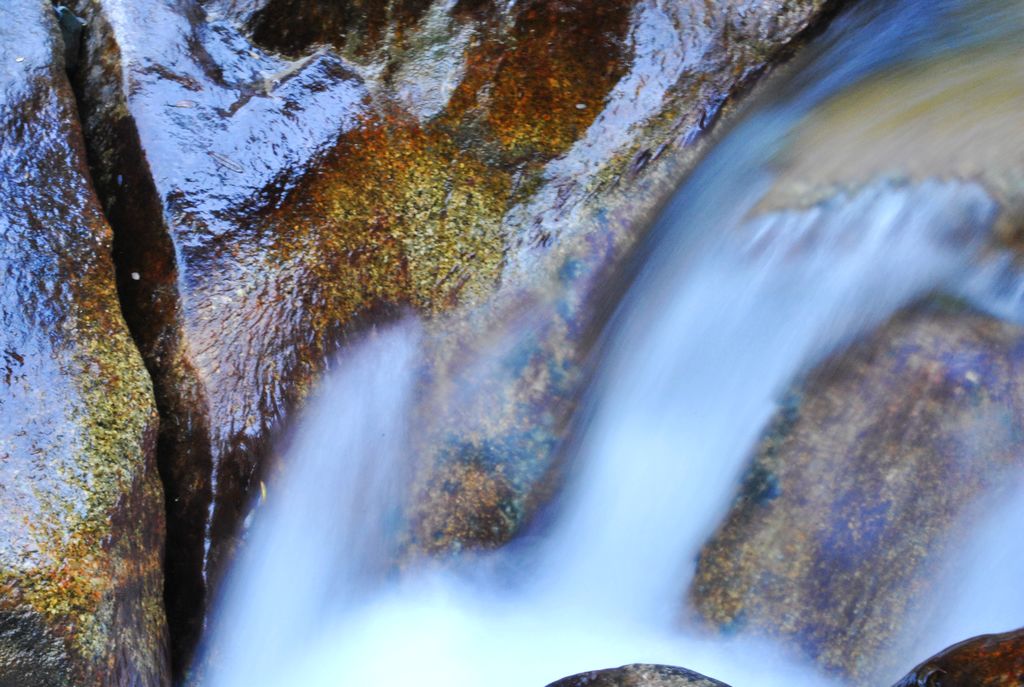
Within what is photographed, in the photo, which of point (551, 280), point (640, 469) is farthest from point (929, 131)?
point (640, 469)

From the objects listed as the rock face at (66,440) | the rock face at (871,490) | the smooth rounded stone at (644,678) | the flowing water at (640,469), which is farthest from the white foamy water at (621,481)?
the smooth rounded stone at (644,678)

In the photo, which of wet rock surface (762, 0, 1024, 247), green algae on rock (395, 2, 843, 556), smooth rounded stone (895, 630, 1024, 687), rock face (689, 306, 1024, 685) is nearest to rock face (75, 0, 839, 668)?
green algae on rock (395, 2, 843, 556)

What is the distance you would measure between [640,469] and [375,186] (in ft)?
5.31

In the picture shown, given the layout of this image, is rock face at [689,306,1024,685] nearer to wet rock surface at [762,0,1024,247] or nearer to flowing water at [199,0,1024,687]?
flowing water at [199,0,1024,687]

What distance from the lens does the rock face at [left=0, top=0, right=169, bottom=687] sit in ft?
9.16

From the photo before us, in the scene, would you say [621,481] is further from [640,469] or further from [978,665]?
[978,665]

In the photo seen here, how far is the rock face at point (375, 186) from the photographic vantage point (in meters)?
3.54

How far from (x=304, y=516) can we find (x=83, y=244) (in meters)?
1.28

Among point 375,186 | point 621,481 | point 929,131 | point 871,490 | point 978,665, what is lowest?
point 871,490

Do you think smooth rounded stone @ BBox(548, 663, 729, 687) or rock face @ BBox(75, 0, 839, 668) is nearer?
smooth rounded stone @ BBox(548, 663, 729, 687)

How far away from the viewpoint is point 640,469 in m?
4.04

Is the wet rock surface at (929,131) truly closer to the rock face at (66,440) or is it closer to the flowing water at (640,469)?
the flowing water at (640,469)

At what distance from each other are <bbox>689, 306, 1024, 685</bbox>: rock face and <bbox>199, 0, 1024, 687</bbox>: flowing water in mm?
101

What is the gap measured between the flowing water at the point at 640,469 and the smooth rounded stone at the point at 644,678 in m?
0.73
